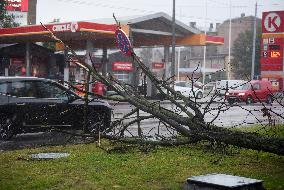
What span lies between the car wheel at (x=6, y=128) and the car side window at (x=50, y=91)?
105cm

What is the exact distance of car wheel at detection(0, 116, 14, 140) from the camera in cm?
1082

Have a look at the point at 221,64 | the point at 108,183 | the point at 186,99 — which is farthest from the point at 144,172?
the point at 221,64

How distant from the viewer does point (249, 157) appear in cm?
828

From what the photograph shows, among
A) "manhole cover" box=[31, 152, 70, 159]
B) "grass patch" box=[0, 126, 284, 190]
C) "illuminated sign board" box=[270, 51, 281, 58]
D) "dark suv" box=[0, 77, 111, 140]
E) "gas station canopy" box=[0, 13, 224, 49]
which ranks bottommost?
"manhole cover" box=[31, 152, 70, 159]

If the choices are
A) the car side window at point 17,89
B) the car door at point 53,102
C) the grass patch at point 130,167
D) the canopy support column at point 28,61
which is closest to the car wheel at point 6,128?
the car side window at point 17,89

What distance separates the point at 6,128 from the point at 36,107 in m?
0.90

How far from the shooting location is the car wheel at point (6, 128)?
1082cm

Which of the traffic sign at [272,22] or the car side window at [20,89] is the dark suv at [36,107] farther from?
the traffic sign at [272,22]

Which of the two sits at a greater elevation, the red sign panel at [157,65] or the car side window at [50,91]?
the red sign panel at [157,65]

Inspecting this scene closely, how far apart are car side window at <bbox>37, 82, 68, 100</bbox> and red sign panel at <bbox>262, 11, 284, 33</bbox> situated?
109 ft

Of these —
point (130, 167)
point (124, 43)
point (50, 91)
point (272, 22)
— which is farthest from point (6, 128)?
point (272, 22)

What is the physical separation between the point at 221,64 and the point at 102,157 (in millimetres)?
80889

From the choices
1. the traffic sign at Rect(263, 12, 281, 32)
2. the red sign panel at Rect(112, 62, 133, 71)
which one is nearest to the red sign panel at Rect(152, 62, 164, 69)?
the red sign panel at Rect(112, 62, 133, 71)

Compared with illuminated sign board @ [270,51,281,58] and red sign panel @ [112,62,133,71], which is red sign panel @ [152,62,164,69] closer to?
red sign panel @ [112,62,133,71]
